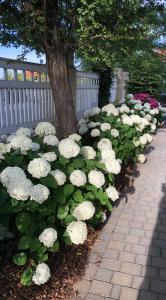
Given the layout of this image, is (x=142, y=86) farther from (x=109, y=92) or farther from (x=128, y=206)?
(x=128, y=206)

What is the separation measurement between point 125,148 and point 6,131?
194 cm

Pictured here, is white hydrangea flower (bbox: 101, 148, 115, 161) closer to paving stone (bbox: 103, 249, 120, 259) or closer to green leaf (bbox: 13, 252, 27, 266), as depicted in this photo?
paving stone (bbox: 103, 249, 120, 259)

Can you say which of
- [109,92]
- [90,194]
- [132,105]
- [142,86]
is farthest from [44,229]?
[142,86]

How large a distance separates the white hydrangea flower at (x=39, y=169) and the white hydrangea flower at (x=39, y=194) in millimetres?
186

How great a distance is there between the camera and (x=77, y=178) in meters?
3.05

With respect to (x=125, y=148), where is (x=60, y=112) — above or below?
above

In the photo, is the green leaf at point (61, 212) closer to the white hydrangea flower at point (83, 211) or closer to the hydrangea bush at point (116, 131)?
the white hydrangea flower at point (83, 211)

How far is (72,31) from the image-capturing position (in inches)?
204

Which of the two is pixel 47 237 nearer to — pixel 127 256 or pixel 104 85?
pixel 127 256

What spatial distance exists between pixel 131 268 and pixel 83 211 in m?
0.76

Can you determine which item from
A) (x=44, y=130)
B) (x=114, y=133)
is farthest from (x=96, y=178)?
(x=114, y=133)

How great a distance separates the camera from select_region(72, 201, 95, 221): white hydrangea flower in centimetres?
297

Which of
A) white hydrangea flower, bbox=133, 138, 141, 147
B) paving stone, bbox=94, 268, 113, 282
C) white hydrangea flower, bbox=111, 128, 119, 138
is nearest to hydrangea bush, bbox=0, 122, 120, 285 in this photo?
paving stone, bbox=94, 268, 113, 282

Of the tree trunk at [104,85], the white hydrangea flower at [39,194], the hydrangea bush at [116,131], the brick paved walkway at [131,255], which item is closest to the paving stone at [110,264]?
the brick paved walkway at [131,255]
